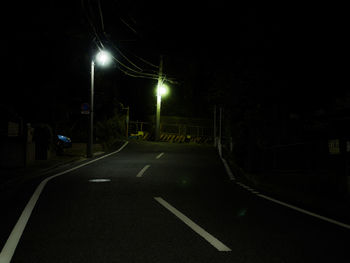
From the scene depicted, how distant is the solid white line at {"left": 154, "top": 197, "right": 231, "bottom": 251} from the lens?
17.9ft

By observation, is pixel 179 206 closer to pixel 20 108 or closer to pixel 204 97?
pixel 20 108

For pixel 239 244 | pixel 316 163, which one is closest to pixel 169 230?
pixel 239 244

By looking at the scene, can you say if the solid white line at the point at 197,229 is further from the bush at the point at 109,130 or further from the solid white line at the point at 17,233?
the bush at the point at 109,130

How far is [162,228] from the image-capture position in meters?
6.52

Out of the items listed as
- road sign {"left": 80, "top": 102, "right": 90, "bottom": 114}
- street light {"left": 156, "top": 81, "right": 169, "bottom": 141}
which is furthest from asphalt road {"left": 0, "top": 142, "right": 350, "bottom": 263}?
street light {"left": 156, "top": 81, "right": 169, "bottom": 141}

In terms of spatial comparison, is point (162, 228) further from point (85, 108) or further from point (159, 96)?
point (159, 96)

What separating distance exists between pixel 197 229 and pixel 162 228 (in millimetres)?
584

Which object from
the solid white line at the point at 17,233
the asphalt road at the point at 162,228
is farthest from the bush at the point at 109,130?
the solid white line at the point at 17,233

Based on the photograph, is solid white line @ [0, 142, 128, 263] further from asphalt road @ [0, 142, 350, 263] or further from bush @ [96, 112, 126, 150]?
bush @ [96, 112, 126, 150]

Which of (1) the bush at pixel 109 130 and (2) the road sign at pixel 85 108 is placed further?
(1) the bush at pixel 109 130

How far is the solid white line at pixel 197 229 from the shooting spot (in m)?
5.45

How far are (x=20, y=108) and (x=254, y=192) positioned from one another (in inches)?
730

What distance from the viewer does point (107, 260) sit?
478 cm

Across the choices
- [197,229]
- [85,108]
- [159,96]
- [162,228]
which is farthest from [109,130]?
[197,229]
